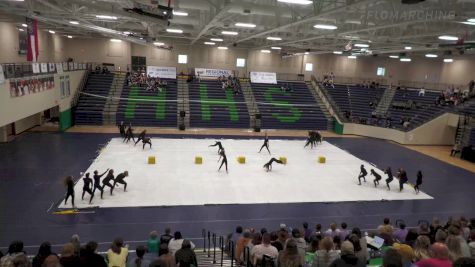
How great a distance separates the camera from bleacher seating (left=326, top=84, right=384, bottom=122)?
34.2 meters

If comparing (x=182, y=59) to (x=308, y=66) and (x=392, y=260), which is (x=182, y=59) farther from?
(x=392, y=260)

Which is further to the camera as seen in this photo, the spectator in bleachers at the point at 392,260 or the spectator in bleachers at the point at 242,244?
the spectator in bleachers at the point at 242,244

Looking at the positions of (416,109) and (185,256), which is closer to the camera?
(185,256)

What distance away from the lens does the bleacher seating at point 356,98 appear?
3419 cm

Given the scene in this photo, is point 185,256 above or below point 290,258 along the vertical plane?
below

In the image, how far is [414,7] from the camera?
44.0 feet

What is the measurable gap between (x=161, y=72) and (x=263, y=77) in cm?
1126

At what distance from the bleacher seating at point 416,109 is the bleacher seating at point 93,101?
26.4 meters

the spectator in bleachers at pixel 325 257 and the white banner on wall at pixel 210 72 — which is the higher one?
the white banner on wall at pixel 210 72

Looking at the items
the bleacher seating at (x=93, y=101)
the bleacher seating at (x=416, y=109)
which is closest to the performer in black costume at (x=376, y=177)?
the bleacher seating at (x=416, y=109)

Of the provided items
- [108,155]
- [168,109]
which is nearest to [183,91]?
[168,109]

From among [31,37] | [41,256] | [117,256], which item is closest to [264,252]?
[117,256]

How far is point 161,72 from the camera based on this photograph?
3547cm

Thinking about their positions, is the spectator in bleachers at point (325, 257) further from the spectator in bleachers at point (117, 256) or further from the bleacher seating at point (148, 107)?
the bleacher seating at point (148, 107)
